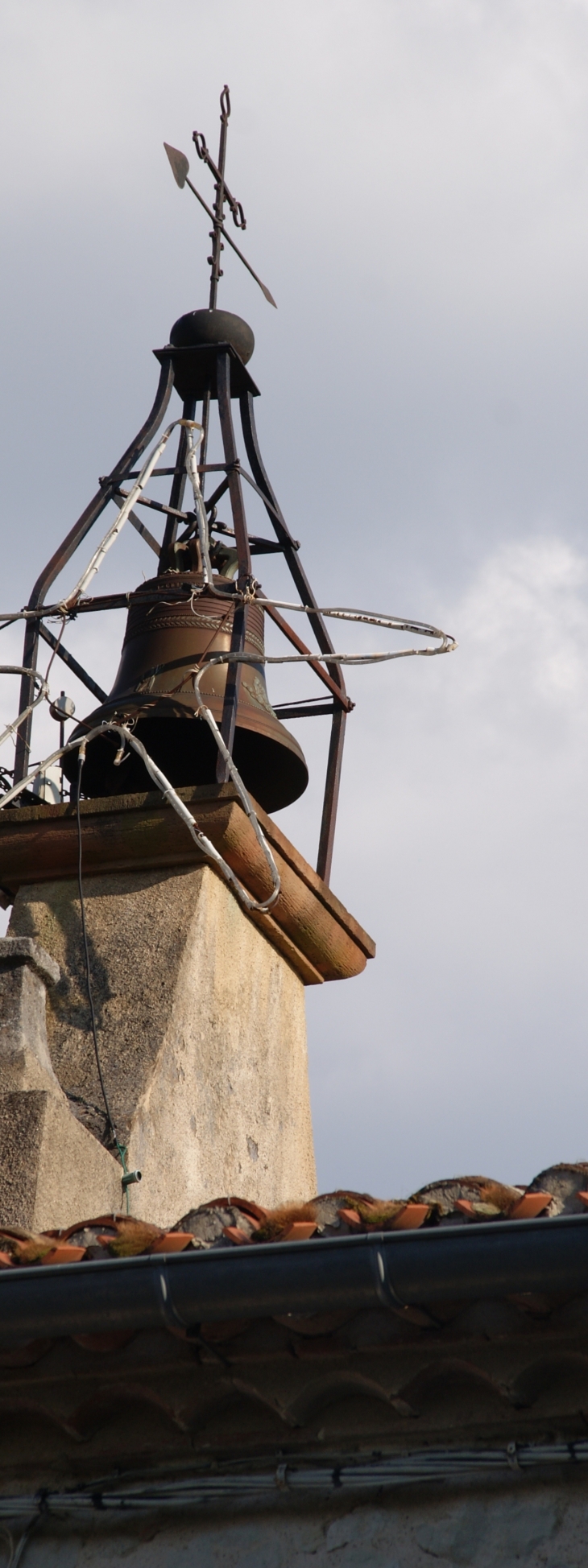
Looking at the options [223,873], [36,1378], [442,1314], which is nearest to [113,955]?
[223,873]

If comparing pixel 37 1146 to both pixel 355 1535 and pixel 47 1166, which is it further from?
pixel 355 1535

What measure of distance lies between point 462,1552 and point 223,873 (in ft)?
9.22

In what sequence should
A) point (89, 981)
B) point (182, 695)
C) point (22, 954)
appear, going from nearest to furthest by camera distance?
1. point (22, 954)
2. point (89, 981)
3. point (182, 695)

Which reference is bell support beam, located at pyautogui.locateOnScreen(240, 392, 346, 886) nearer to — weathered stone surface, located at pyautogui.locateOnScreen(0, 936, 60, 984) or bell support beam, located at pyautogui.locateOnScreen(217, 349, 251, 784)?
bell support beam, located at pyautogui.locateOnScreen(217, 349, 251, 784)

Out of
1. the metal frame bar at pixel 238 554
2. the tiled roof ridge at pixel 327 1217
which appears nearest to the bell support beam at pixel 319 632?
the metal frame bar at pixel 238 554

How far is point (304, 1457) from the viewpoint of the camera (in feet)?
10.4

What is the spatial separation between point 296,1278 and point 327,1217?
10.6 inches

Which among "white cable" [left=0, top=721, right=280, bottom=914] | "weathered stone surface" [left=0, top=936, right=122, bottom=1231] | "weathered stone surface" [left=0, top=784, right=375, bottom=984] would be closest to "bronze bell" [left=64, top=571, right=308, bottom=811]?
"white cable" [left=0, top=721, right=280, bottom=914]

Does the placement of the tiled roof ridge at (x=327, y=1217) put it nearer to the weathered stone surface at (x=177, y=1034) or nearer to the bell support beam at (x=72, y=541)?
the weathered stone surface at (x=177, y=1034)

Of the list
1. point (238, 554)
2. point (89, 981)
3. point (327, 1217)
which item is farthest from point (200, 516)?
point (327, 1217)

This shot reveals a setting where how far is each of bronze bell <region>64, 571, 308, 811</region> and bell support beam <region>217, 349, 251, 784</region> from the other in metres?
0.08

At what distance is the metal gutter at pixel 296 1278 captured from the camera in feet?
9.02

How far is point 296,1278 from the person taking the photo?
2.87 metres

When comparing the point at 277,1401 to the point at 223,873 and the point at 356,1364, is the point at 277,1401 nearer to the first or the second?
the point at 356,1364
